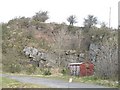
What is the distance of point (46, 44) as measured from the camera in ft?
176

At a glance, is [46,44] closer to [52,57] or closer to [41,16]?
[52,57]

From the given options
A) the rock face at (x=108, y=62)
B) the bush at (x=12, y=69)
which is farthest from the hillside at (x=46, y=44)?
the rock face at (x=108, y=62)

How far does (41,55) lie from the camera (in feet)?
157

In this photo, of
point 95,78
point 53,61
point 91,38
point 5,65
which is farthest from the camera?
point 91,38

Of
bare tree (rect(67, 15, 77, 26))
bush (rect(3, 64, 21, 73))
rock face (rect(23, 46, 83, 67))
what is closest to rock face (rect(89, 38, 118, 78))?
bush (rect(3, 64, 21, 73))

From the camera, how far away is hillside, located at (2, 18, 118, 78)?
43.6 metres

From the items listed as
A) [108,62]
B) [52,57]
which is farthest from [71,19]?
[108,62]

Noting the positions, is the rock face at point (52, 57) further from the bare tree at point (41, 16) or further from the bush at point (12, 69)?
the bare tree at point (41, 16)

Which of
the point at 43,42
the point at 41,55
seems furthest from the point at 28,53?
the point at 43,42

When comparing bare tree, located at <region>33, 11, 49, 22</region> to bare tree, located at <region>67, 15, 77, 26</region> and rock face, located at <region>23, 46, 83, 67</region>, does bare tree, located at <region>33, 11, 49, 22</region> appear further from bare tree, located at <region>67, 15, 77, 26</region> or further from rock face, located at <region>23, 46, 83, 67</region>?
rock face, located at <region>23, 46, 83, 67</region>

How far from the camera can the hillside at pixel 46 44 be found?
4359 centimetres

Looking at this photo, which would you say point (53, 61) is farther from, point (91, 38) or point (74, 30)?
point (74, 30)

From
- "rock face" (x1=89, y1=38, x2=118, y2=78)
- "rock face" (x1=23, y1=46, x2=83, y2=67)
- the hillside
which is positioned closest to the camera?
"rock face" (x1=89, y1=38, x2=118, y2=78)

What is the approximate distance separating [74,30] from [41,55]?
12.1 m
